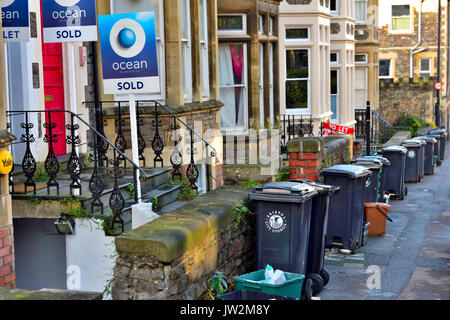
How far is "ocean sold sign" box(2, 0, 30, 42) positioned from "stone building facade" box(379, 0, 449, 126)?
1352 inches

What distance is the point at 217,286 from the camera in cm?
709

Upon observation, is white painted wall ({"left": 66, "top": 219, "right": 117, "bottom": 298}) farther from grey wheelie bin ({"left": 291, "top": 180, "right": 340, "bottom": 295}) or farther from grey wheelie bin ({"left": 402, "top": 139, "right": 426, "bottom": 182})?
grey wheelie bin ({"left": 402, "top": 139, "right": 426, "bottom": 182})

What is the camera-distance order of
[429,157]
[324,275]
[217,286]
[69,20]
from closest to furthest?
[217,286] < [69,20] < [324,275] < [429,157]

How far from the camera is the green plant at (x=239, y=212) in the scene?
771 centimetres

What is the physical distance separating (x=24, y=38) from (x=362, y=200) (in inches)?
207

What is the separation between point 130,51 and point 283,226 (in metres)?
2.51

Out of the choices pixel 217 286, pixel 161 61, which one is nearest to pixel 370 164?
pixel 161 61

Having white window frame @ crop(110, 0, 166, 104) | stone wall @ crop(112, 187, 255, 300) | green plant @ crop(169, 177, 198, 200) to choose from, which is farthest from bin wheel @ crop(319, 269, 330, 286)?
white window frame @ crop(110, 0, 166, 104)

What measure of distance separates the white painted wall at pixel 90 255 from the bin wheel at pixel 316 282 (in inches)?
89.8

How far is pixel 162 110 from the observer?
11.0 m

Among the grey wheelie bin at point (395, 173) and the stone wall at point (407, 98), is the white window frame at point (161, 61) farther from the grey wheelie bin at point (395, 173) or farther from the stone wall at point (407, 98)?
the stone wall at point (407, 98)

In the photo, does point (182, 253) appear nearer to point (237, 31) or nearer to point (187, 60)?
point (187, 60)

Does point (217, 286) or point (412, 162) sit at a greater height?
point (412, 162)

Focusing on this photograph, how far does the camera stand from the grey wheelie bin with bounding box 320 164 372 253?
10047 mm
